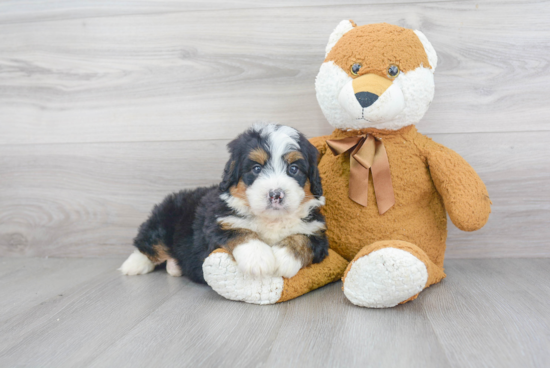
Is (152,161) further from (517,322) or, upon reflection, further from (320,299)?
(517,322)

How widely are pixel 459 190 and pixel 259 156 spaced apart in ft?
2.51

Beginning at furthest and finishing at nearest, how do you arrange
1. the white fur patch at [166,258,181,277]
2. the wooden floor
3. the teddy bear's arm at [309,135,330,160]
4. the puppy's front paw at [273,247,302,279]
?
the white fur patch at [166,258,181,277] → the teddy bear's arm at [309,135,330,160] → the puppy's front paw at [273,247,302,279] → the wooden floor

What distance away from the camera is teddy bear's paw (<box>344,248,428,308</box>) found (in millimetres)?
1382

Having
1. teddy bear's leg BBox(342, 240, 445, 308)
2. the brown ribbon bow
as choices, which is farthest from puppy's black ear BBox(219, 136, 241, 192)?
teddy bear's leg BBox(342, 240, 445, 308)

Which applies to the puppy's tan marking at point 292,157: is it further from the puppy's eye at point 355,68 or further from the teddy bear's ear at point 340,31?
the teddy bear's ear at point 340,31

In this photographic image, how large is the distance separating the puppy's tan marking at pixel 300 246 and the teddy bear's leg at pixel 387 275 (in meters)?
0.16

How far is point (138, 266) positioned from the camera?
2.04m

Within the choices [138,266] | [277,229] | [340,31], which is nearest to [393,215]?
[277,229]

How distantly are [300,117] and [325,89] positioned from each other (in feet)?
1.59

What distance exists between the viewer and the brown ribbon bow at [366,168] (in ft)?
5.47

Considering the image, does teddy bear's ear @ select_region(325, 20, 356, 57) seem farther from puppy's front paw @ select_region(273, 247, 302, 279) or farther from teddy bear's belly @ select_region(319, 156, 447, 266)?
puppy's front paw @ select_region(273, 247, 302, 279)

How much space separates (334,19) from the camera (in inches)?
83.7

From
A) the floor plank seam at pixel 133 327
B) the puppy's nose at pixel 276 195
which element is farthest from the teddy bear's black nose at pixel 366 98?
the floor plank seam at pixel 133 327

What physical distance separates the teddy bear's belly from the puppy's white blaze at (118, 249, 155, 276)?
0.89 meters
